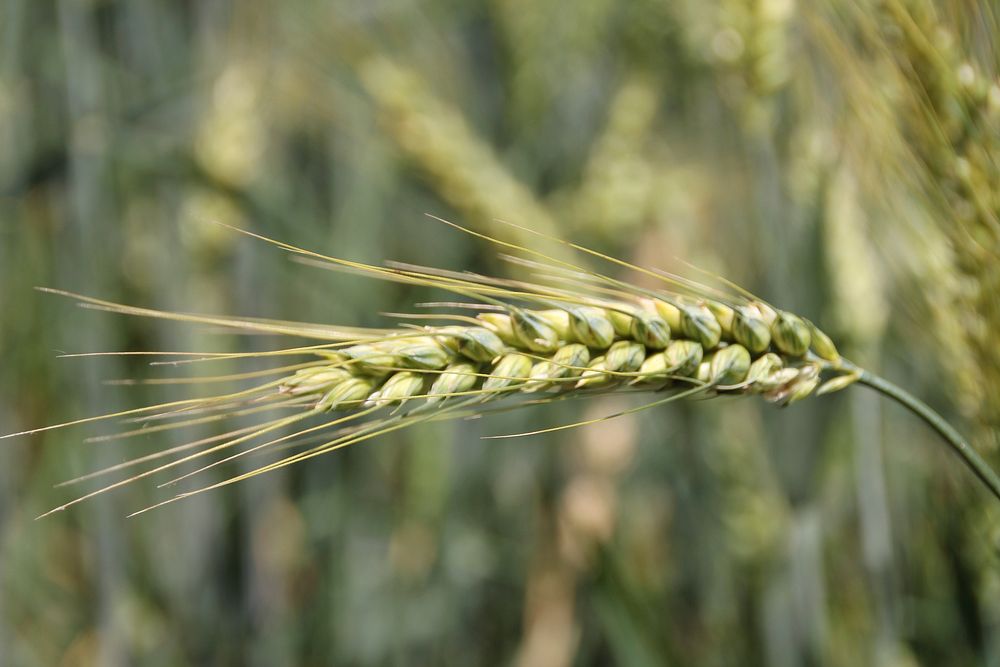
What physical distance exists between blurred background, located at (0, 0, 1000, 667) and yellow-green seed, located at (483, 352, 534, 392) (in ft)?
1.45

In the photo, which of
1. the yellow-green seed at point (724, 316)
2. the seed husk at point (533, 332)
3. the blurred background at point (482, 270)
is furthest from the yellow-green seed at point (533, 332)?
the blurred background at point (482, 270)

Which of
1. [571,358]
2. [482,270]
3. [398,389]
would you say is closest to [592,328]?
[571,358]

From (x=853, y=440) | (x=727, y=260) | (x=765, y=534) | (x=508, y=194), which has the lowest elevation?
(x=765, y=534)

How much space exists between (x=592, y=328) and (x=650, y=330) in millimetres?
36

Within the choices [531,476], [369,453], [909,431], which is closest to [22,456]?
[369,453]

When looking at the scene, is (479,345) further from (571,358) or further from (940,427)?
(940,427)

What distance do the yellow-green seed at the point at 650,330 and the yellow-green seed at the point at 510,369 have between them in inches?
2.7

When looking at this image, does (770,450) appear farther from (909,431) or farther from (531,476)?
(531,476)

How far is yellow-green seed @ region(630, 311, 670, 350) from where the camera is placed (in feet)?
1.90

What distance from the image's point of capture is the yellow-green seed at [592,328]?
0.58m

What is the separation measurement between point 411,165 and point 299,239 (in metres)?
0.34

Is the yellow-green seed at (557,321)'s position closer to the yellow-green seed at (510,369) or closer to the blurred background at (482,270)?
the yellow-green seed at (510,369)

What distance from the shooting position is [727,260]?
1423 mm

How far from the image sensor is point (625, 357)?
578 mm
